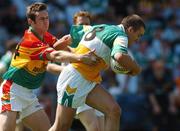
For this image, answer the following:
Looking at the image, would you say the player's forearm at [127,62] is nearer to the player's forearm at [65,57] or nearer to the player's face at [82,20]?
the player's forearm at [65,57]

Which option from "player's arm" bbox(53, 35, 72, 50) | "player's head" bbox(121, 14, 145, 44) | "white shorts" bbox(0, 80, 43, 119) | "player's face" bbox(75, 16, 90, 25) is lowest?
"white shorts" bbox(0, 80, 43, 119)

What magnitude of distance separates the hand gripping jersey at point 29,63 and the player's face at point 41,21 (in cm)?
11

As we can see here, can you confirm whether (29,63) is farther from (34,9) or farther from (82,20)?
(82,20)

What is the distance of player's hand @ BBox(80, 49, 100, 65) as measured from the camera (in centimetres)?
962

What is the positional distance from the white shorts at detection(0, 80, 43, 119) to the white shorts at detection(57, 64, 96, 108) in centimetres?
49

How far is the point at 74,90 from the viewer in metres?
10.2

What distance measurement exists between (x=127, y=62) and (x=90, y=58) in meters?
0.46

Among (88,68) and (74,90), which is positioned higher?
(88,68)

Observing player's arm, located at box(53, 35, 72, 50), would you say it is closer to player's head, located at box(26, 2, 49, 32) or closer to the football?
player's head, located at box(26, 2, 49, 32)

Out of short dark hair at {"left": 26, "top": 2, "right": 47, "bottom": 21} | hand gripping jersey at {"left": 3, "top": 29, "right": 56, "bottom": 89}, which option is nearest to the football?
hand gripping jersey at {"left": 3, "top": 29, "right": 56, "bottom": 89}

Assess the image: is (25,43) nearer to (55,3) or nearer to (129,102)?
(129,102)

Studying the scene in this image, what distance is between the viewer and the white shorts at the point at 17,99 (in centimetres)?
1034

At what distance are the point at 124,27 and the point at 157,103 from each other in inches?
248

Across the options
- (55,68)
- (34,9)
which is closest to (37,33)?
(34,9)
